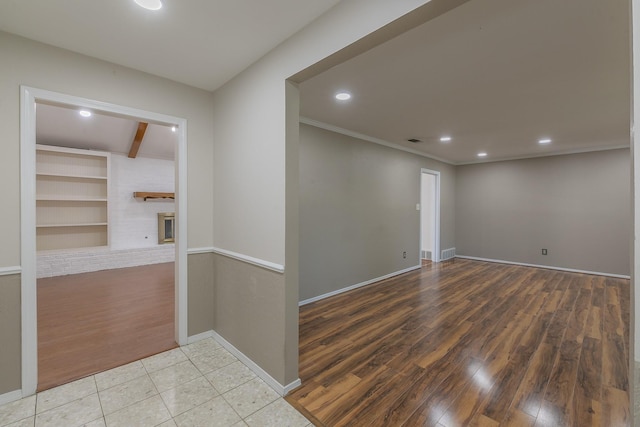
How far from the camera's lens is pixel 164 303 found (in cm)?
384

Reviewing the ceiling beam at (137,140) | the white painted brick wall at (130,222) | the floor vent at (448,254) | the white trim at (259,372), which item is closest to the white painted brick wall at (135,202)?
the white painted brick wall at (130,222)

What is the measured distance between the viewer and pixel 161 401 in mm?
1941

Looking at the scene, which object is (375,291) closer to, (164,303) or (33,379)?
(164,303)

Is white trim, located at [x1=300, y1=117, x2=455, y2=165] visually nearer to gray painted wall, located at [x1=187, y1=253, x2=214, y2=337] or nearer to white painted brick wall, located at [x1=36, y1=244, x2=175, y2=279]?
gray painted wall, located at [x1=187, y1=253, x2=214, y2=337]

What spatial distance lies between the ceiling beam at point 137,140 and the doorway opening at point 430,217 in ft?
18.3

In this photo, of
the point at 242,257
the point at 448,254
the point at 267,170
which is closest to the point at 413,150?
the point at 448,254

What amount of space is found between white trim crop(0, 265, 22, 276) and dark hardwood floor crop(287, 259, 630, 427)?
2.09 m

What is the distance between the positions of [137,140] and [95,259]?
2.45 metres

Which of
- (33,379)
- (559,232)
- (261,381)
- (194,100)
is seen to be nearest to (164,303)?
(33,379)

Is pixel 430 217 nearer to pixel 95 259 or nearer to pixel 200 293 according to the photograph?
pixel 200 293

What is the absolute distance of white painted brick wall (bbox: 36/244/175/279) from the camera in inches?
198

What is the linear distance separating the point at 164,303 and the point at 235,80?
3.04 metres

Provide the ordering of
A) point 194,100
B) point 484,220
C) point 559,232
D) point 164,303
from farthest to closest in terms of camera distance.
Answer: point 484,220, point 559,232, point 164,303, point 194,100

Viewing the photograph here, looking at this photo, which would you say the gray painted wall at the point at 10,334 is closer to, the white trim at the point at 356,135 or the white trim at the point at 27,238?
the white trim at the point at 27,238
